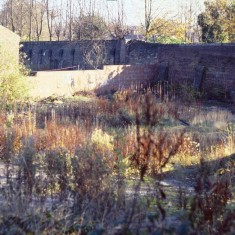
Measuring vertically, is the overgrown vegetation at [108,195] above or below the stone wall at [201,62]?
below

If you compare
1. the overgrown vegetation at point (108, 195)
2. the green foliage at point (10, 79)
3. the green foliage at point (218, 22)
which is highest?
the green foliage at point (218, 22)

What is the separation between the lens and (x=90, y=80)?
23531 mm

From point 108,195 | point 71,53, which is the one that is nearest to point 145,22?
point 71,53

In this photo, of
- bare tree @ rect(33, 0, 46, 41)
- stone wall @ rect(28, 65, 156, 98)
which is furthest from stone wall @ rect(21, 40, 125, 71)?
bare tree @ rect(33, 0, 46, 41)

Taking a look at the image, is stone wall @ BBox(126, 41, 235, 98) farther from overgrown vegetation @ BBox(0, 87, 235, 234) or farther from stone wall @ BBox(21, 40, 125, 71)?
overgrown vegetation @ BBox(0, 87, 235, 234)

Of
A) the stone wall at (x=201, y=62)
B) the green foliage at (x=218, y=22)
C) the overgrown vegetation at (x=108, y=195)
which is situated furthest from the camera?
the green foliage at (x=218, y=22)

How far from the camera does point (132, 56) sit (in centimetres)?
2988

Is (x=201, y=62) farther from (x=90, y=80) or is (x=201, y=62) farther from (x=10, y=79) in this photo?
(x=10, y=79)

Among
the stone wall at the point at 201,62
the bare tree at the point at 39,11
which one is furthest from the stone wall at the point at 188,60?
the bare tree at the point at 39,11

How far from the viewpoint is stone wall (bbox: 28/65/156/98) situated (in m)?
21.3

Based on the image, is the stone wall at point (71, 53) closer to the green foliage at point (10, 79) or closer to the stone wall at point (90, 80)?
the stone wall at point (90, 80)

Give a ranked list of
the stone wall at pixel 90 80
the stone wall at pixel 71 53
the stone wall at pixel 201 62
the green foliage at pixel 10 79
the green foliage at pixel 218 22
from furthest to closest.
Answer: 1. the green foliage at pixel 218 22
2. the stone wall at pixel 71 53
3. the stone wall at pixel 201 62
4. the stone wall at pixel 90 80
5. the green foliage at pixel 10 79

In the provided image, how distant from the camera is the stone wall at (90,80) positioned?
69.9ft

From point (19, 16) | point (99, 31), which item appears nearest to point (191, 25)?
point (99, 31)
